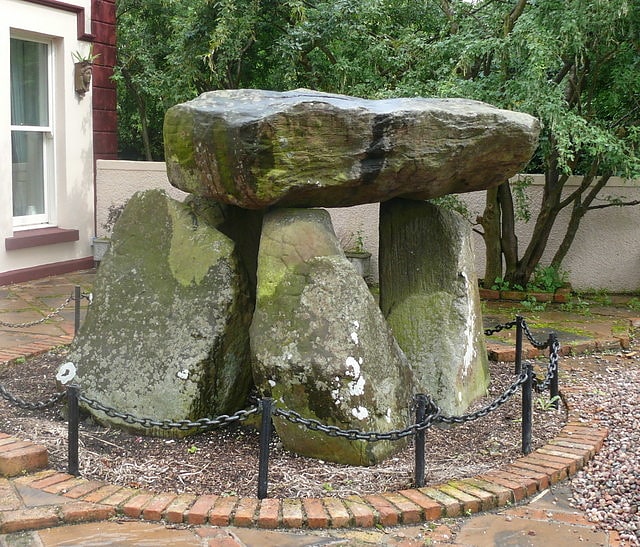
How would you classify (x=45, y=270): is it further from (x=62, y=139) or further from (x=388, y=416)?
(x=388, y=416)

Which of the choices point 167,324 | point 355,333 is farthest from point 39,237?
point 355,333

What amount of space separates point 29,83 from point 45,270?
7.55 feet

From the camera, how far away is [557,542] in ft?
11.6

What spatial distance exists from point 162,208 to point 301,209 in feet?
2.87

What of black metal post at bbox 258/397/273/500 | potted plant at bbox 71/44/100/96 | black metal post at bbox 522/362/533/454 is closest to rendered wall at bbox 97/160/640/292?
potted plant at bbox 71/44/100/96

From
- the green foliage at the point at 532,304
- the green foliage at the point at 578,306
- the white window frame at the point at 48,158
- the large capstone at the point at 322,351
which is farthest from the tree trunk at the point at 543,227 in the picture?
the white window frame at the point at 48,158

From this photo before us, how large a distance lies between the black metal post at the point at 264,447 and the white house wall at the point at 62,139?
6.70 metres

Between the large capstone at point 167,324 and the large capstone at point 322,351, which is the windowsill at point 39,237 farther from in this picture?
the large capstone at point 322,351

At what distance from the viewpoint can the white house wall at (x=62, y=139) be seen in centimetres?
947

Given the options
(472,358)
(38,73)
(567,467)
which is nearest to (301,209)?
(472,358)

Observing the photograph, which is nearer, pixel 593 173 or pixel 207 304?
pixel 207 304

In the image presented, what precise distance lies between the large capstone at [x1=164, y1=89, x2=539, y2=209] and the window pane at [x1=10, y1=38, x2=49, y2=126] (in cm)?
576

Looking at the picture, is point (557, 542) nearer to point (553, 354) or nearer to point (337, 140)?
point (553, 354)

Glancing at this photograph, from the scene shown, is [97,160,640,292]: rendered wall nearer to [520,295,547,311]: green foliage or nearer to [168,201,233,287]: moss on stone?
[520,295,547,311]: green foliage
